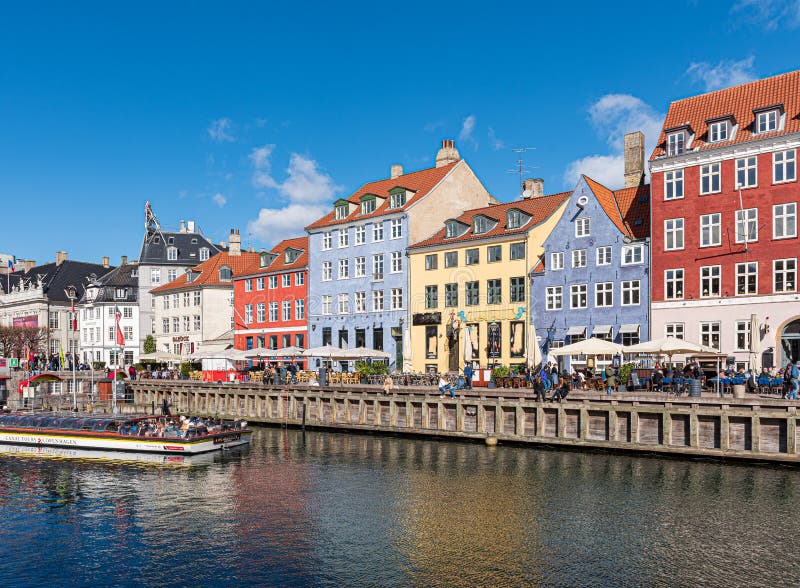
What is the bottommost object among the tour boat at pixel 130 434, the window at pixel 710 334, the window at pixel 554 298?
the tour boat at pixel 130 434

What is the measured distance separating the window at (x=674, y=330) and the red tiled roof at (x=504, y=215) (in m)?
13.7

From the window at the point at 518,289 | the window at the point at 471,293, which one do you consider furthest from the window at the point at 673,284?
the window at the point at 471,293

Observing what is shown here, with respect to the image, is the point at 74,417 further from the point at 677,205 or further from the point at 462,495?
the point at 677,205

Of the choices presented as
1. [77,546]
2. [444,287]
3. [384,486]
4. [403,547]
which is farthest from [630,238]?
[77,546]

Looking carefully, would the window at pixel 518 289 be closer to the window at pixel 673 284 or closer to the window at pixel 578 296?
the window at pixel 578 296

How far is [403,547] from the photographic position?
23406 mm

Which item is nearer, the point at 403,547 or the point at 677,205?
the point at 403,547

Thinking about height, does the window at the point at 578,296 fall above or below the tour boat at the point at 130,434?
above

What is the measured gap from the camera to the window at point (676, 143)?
53000mm

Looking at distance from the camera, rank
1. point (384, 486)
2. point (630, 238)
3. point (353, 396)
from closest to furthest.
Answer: point (384, 486), point (353, 396), point (630, 238)

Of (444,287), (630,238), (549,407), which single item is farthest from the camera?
(444,287)

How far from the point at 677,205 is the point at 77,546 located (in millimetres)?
42773

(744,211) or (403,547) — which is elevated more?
(744,211)

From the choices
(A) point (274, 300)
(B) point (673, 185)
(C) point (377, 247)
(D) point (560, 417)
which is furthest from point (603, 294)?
(A) point (274, 300)
